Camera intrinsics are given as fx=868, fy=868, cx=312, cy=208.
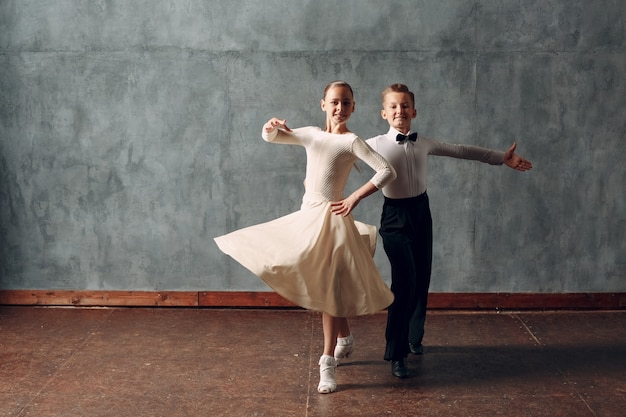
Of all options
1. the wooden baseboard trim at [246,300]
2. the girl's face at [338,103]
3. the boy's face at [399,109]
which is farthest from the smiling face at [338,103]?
the wooden baseboard trim at [246,300]

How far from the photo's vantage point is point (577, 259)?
534cm

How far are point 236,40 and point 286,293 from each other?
194cm

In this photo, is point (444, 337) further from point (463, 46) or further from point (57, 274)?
point (57, 274)

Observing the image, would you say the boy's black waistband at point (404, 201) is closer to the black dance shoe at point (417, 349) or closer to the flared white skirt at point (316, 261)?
the flared white skirt at point (316, 261)

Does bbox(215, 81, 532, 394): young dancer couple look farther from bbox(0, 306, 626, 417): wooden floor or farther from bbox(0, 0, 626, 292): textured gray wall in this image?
bbox(0, 0, 626, 292): textured gray wall

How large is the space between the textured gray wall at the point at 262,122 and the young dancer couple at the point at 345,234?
0.93 metres

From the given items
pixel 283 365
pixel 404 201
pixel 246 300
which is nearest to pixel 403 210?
pixel 404 201

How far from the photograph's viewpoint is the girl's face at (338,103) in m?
4.03

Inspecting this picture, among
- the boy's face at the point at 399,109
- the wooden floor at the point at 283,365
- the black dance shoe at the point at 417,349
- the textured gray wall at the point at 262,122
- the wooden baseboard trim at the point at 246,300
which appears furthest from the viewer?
the wooden baseboard trim at the point at 246,300

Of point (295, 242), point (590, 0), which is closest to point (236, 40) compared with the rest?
point (295, 242)

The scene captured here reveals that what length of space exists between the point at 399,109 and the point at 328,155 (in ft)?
1.40

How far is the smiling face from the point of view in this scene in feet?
13.2

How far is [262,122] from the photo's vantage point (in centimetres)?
525

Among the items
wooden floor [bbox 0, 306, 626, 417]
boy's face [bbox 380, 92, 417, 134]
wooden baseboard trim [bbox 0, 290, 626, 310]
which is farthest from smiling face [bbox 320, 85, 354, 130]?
A: wooden baseboard trim [bbox 0, 290, 626, 310]
